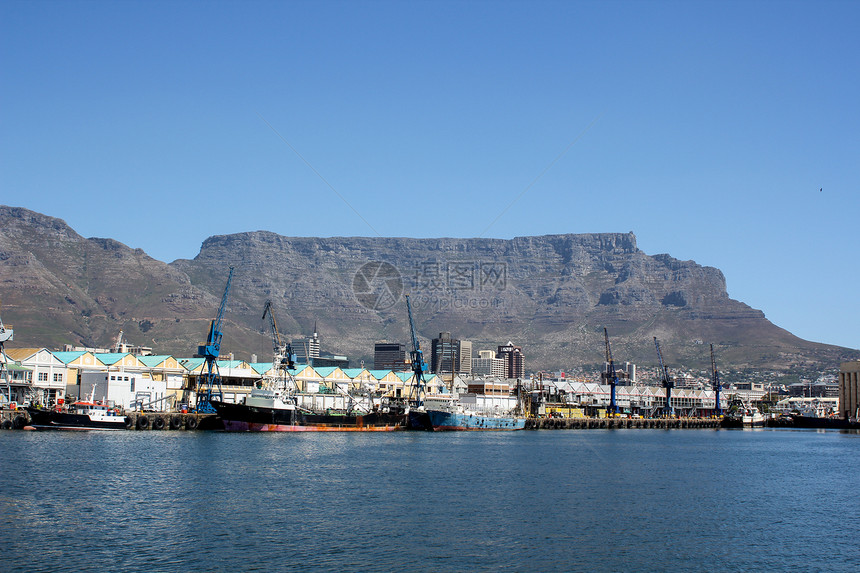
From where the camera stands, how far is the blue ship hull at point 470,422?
142875 mm

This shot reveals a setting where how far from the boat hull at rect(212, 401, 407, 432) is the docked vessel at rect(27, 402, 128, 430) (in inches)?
565

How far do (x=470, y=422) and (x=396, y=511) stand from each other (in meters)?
99.7

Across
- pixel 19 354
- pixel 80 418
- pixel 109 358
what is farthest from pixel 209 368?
pixel 19 354

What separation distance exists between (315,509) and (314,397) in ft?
331

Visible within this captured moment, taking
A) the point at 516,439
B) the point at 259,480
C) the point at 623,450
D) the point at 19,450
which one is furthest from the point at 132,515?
the point at 516,439

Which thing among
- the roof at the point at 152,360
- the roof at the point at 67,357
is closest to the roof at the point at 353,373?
the roof at the point at 152,360

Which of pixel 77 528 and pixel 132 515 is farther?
pixel 132 515

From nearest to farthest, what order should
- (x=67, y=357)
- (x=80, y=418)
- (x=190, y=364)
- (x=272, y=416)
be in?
1. (x=80, y=418)
2. (x=272, y=416)
3. (x=67, y=357)
4. (x=190, y=364)

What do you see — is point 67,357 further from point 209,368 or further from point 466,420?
point 466,420

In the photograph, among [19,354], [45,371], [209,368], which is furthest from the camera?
[19,354]

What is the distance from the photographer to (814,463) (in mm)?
101375

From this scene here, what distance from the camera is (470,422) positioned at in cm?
15138

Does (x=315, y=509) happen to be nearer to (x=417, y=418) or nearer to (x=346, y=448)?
(x=346, y=448)

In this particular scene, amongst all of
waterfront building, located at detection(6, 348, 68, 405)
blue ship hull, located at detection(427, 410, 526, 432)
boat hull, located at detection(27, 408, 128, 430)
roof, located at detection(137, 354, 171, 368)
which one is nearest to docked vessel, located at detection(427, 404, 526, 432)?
blue ship hull, located at detection(427, 410, 526, 432)
